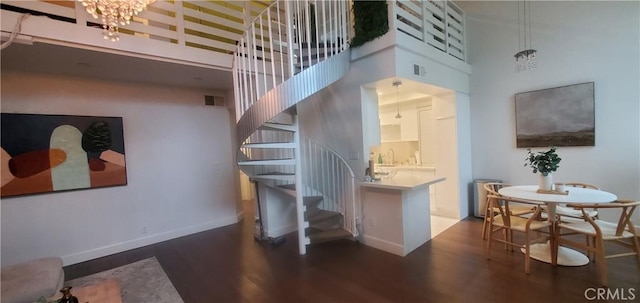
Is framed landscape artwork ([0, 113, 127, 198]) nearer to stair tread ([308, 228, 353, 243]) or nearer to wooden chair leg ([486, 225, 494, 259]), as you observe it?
stair tread ([308, 228, 353, 243])

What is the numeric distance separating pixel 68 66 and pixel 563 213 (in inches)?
243

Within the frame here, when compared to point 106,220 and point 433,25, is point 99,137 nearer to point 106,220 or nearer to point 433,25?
point 106,220

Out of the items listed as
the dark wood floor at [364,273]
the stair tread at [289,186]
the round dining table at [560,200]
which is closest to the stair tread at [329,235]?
the dark wood floor at [364,273]

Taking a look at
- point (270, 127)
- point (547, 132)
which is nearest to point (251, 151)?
point (270, 127)

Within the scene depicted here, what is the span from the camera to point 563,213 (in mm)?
3039

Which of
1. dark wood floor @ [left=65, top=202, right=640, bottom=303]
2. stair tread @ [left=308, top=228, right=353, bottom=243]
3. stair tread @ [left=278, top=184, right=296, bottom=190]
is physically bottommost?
dark wood floor @ [left=65, top=202, right=640, bottom=303]

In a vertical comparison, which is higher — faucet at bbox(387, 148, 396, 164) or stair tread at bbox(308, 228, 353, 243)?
faucet at bbox(387, 148, 396, 164)

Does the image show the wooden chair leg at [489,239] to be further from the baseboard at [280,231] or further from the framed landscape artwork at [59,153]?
the framed landscape artwork at [59,153]

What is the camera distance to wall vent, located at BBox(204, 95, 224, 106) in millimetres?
4754

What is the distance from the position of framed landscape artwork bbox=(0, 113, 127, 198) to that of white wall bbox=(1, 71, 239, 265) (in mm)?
117

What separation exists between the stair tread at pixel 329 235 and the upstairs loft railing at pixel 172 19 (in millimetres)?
2679

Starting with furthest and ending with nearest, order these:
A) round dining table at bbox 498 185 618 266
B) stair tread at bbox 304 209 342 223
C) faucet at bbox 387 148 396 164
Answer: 1. faucet at bbox 387 148 396 164
2. stair tread at bbox 304 209 342 223
3. round dining table at bbox 498 185 618 266

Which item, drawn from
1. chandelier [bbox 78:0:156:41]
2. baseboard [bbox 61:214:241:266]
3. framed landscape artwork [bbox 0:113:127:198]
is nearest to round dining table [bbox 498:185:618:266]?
chandelier [bbox 78:0:156:41]

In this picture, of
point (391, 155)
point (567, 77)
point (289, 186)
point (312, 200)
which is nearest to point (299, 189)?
point (289, 186)
